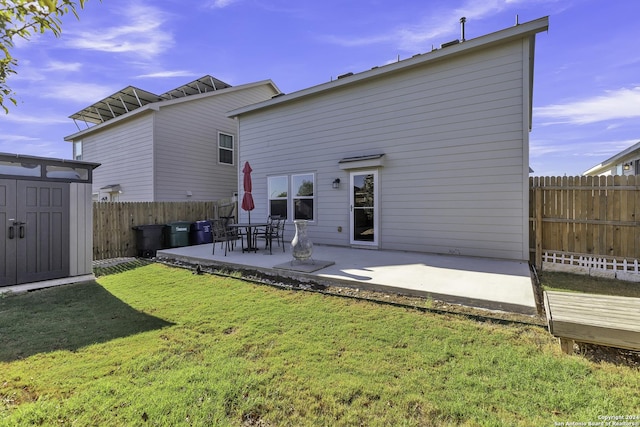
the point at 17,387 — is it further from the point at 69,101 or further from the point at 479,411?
the point at 69,101

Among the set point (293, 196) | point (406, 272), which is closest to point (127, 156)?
point (293, 196)

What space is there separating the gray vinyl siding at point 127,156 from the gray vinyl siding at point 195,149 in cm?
44

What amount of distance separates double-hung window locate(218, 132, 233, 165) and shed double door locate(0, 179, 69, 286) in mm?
8301

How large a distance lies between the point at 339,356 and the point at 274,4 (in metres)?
8.35

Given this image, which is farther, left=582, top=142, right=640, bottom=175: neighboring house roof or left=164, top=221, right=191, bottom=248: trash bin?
left=582, top=142, right=640, bottom=175: neighboring house roof

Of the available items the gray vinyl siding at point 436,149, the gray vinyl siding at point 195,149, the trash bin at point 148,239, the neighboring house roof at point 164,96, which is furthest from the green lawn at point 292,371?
the neighboring house roof at point 164,96

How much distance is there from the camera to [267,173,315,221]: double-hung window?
866 centimetres

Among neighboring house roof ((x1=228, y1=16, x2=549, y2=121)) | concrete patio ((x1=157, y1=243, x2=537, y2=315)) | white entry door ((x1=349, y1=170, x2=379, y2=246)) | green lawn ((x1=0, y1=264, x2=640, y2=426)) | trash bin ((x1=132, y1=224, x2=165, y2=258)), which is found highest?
neighboring house roof ((x1=228, y1=16, x2=549, y2=121))

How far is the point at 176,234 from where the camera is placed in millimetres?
8742

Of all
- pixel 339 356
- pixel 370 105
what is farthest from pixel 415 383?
pixel 370 105

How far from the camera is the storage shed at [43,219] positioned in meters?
4.71

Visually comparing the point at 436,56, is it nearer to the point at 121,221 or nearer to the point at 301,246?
the point at 301,246

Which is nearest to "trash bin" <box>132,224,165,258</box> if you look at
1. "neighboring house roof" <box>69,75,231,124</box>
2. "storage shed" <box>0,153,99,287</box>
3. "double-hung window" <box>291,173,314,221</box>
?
"storage shed" <box>0,153,99,287</box>

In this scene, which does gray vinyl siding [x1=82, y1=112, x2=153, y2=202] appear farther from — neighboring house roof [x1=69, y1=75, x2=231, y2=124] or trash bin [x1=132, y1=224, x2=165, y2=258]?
trash bin [x1=132, y1=224, x2=165, y2=258]
